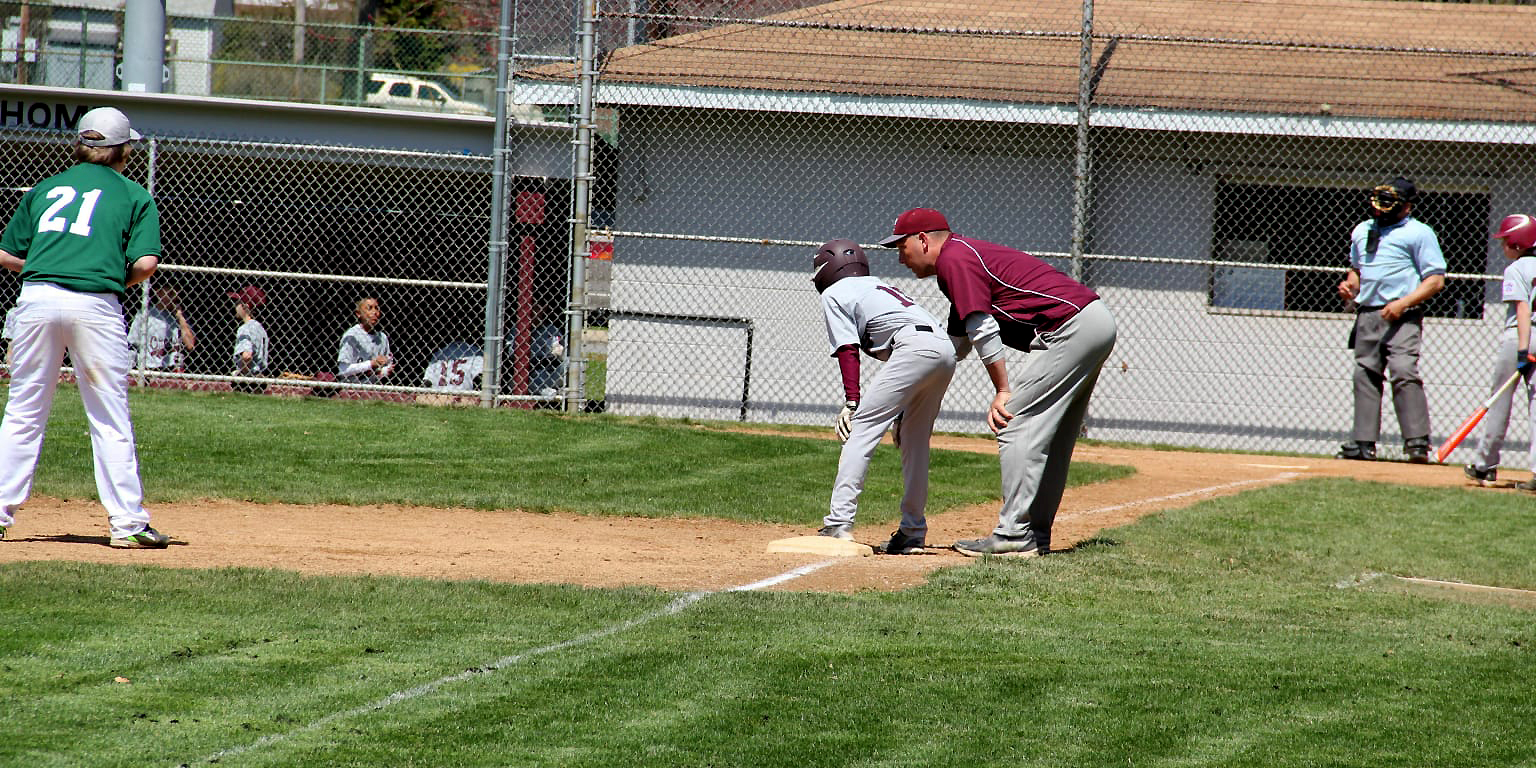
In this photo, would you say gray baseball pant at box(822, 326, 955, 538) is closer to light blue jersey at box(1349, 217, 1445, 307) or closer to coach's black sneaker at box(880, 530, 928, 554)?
coach's black sneaker at box(880, 530, 928, 554)

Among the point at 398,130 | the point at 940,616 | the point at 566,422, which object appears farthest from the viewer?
the point at 398,130

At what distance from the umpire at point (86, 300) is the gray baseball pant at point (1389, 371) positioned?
33.1 feet

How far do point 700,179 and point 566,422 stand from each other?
10.3 ft

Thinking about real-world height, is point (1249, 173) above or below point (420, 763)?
above

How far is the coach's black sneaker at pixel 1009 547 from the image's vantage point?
7.63 metres

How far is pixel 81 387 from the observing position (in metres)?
6.89

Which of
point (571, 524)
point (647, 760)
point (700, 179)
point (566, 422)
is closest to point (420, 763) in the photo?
point (647, 760)

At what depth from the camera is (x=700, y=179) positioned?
1518 cm

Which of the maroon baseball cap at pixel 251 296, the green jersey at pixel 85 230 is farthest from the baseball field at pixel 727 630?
the maroon baseball cap at pixel 251 296

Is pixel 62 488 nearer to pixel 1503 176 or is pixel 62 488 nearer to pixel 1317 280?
pixel 1317 280

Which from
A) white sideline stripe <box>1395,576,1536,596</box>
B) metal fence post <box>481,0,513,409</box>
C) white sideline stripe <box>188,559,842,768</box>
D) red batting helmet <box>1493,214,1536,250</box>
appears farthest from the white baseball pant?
red batting helmet <box>1493,214,1536,250</box>

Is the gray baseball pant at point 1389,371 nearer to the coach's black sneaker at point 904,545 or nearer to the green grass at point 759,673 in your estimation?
the green grass at point 759,673

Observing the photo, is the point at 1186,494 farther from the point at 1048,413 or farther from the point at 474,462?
the point at 474,462

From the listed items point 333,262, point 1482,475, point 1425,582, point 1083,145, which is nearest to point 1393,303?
point 1482,475
